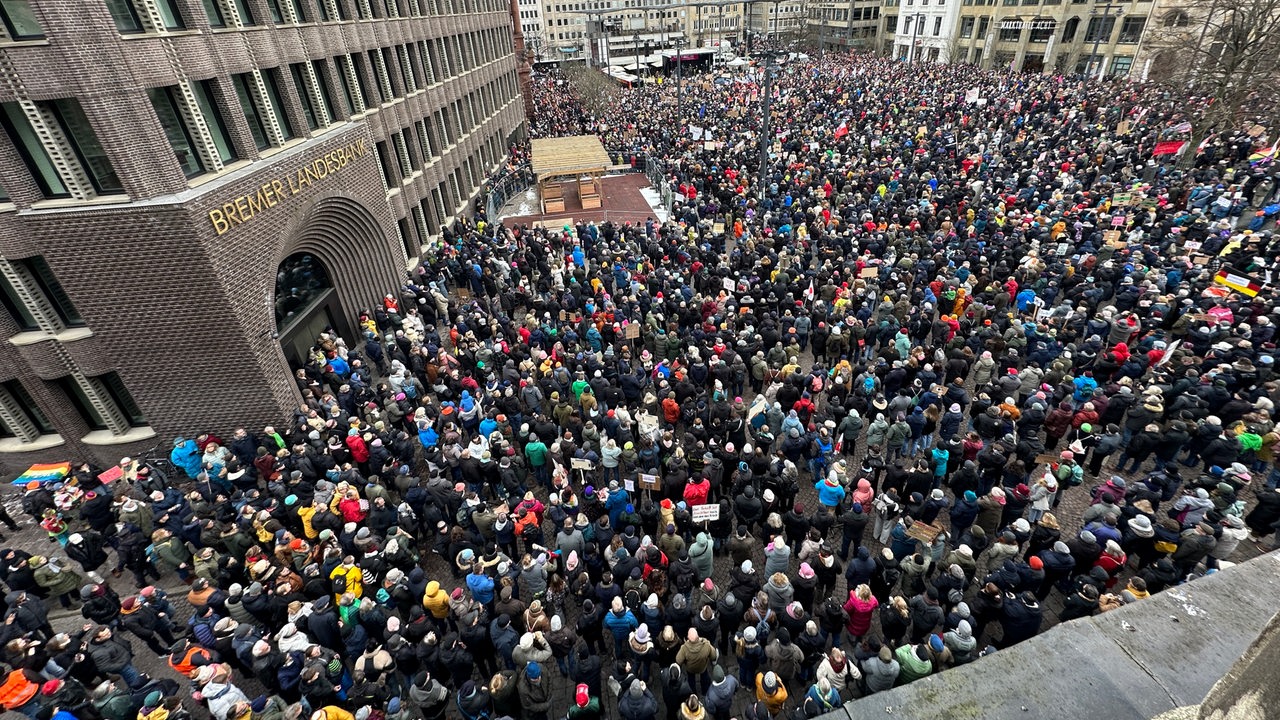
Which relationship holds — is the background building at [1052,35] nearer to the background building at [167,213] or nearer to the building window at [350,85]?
the building window at [350,85]

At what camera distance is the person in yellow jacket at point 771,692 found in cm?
721

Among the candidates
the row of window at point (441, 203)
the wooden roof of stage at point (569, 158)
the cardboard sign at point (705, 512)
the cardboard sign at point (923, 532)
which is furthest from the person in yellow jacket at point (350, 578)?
the wooden roof of stage at point (569, 158)

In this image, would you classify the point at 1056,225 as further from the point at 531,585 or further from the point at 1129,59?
the point at 1129,59

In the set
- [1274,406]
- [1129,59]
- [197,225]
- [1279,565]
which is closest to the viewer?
[1279,565]

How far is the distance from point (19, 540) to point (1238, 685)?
64.4 feet

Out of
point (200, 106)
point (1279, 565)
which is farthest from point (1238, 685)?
point (200, 106)

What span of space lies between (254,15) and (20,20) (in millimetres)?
6134

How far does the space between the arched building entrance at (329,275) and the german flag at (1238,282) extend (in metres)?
25.1

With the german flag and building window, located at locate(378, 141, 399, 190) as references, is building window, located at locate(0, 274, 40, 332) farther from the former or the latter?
the german flag

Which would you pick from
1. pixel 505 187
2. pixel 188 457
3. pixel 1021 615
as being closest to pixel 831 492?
pixel 1021 615

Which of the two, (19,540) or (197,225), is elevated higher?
(197,225)

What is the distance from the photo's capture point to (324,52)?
18.6 m

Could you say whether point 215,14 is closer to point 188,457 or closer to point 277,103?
point 277,103

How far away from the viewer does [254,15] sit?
1564 cm
